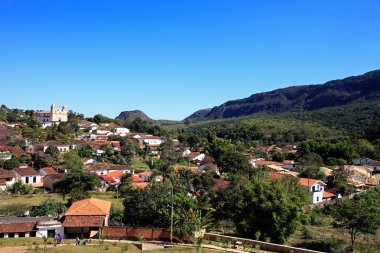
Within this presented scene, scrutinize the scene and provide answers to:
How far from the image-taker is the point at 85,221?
2662 cm

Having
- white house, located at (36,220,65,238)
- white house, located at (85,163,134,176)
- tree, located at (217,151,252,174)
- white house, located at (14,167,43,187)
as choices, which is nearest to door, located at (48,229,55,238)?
white house, located at (36,220,65,238)

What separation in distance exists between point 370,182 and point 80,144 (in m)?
44.9

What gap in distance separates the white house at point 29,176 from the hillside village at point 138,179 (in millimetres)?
111

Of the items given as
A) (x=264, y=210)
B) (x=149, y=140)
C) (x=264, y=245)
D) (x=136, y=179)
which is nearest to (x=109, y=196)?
(x=136, y=179)

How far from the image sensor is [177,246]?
2422 cm

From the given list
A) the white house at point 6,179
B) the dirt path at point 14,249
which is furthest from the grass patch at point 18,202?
the dirt path at point 14,249

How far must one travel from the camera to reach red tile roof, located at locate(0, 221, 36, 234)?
1016 inches

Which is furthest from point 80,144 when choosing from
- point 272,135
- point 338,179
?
point 272,135

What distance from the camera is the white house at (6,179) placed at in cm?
4253

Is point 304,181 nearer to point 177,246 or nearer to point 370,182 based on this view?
point 370,182

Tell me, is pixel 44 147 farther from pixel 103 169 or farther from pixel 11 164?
pixel 103 169

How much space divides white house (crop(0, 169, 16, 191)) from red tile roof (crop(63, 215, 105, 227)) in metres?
19.2

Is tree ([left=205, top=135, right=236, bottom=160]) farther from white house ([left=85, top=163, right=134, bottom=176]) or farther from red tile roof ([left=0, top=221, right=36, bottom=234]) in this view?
red tile roof ([left=0, top=221, right=36, bottom=234])

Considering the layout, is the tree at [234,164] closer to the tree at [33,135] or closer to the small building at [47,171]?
the small building at [47,171]
